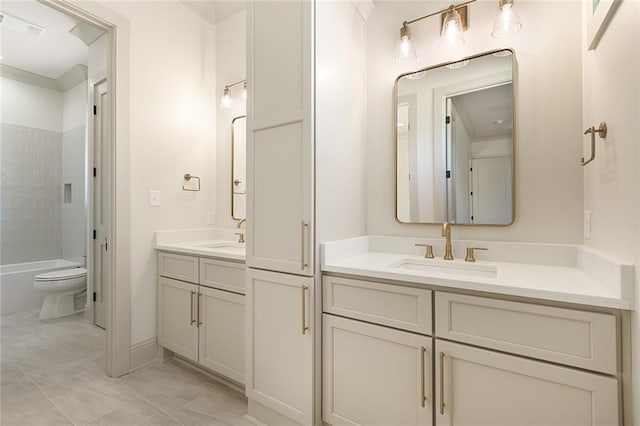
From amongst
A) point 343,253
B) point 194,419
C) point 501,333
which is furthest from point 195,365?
point 501,333

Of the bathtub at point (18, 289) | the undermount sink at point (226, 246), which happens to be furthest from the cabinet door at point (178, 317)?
the bathtub at point (18, 289)

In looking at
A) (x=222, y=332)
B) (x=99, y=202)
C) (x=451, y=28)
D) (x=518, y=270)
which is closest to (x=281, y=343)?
(x=222, y=332)

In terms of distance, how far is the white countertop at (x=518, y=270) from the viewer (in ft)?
3.22

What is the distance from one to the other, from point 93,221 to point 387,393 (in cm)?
325

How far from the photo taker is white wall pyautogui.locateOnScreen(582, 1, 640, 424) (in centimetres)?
90

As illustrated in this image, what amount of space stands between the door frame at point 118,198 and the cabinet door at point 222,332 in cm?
59

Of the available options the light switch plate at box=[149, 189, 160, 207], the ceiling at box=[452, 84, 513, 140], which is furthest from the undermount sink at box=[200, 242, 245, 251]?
the ceiling at box=[452, 84, 513, 140]

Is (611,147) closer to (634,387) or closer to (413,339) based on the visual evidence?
(634,387)

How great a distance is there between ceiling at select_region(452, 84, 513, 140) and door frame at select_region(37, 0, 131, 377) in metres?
2.24

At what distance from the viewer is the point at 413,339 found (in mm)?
1277

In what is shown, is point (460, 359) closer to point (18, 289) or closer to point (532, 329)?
point (532, 329)

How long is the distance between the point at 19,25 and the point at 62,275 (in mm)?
2514

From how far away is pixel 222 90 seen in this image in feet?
9.29

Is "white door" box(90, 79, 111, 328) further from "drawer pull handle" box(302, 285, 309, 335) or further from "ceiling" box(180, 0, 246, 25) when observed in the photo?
"drawer pull handle" box(302, 285, 309, 335)
